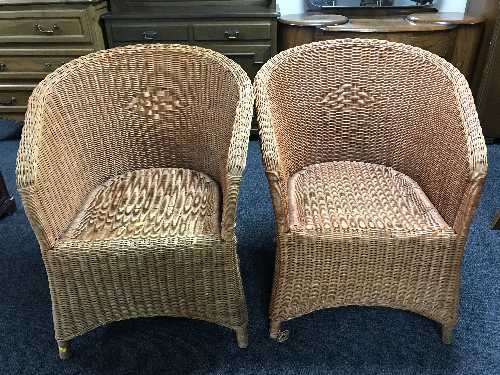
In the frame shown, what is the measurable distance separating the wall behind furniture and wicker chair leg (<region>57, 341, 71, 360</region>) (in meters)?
2.11

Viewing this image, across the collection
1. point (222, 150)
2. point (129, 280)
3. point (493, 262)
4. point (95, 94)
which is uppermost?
point (95, 94)

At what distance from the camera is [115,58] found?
4.69ft

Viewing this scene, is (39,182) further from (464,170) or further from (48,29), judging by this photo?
(48,29)

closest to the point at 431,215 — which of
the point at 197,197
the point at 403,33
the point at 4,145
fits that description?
the point at 197,197

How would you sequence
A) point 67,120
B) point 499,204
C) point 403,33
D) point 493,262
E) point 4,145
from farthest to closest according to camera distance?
point 4,145
point 403,33
point 499,204
point 493,262
point 67,120

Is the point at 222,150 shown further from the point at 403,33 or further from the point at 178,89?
the point at 403,33

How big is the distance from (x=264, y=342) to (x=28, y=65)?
208 cm

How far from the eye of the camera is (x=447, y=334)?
1348 millimetres

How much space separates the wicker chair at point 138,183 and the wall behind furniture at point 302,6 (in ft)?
4.54

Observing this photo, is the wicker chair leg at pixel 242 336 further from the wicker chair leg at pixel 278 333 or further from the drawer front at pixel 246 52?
the drawer front at pixel 246 52

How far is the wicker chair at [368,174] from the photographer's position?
120cm

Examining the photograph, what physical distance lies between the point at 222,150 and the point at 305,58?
418 mm

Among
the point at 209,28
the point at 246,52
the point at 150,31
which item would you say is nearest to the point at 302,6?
the point at 246,52

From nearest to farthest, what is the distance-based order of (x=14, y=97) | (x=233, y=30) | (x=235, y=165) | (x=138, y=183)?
(x=235, y=165) < (x=138, y=183) < (x=233, y=30) < (x=14, y=97)
